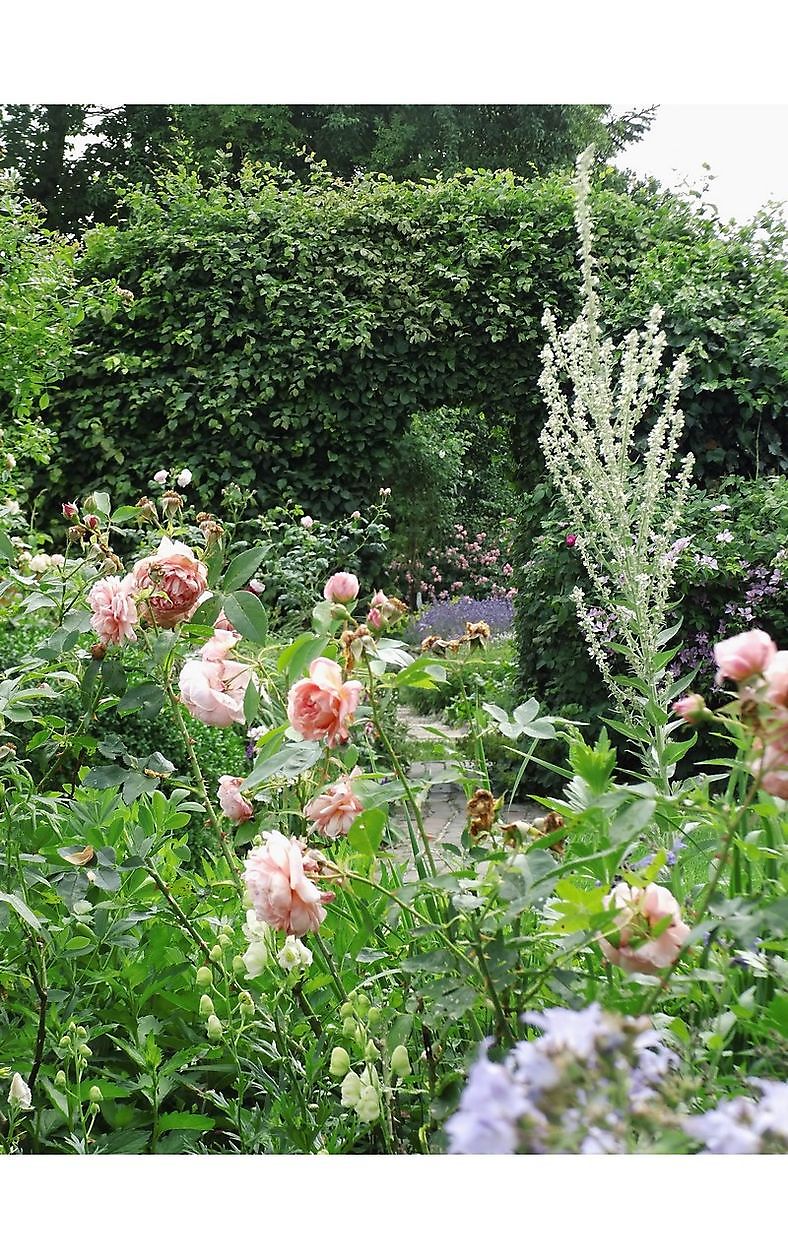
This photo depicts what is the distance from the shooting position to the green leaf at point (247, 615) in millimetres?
855

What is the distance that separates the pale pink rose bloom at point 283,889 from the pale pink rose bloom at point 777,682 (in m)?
0.36

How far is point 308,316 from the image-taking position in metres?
5.11

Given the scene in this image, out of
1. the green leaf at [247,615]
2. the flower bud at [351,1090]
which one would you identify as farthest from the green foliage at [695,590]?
the flower bud at [351,1090]

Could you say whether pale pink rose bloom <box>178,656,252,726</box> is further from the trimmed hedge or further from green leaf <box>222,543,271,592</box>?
the trimmed hedge

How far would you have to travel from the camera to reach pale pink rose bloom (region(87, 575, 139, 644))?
937 millimetres

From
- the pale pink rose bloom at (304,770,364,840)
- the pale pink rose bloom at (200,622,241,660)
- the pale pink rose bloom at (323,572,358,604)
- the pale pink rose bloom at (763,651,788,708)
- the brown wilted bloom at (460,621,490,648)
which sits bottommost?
the pale pink rose bloom at (304,770,364,840)

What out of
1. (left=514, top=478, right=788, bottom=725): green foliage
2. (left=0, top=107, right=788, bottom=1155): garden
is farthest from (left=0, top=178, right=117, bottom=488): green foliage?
(left=514, top=478, right=788, bottom=725): green foliage

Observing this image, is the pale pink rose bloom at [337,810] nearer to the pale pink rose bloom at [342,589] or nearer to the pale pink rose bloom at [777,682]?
the pale pink rose bloom at [342,589]

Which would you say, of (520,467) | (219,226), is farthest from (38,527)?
(520,467)

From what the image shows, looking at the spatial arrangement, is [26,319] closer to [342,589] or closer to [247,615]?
[247,615]
